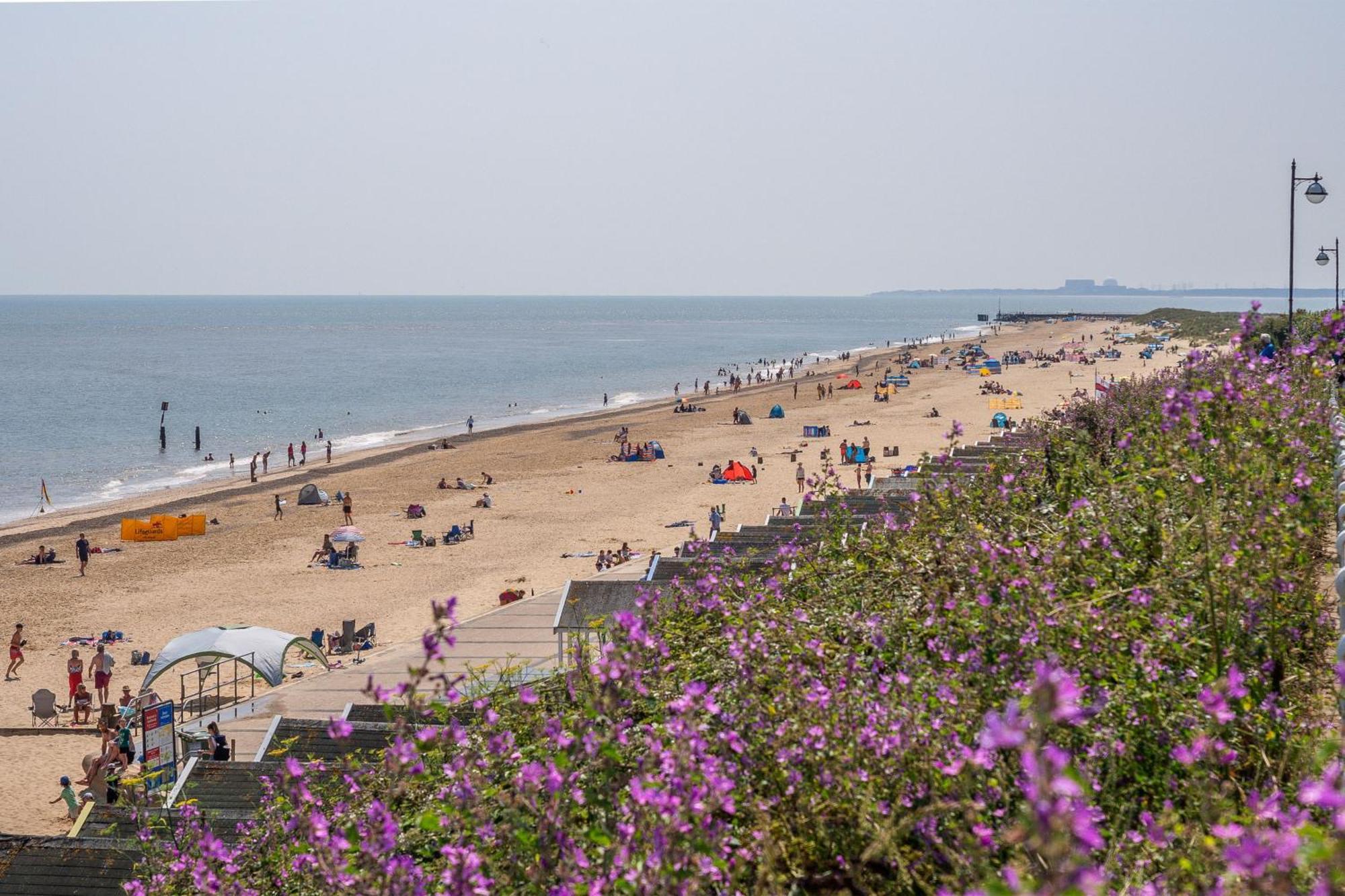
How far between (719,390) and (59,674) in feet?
185

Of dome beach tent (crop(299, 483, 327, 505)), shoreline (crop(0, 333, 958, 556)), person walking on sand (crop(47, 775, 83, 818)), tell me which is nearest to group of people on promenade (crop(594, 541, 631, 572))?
person walking on sand (crop(47, 775, 83, 818))

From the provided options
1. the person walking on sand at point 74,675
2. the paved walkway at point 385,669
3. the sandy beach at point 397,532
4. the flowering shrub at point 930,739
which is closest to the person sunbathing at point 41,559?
the sandy beach at point 397,532

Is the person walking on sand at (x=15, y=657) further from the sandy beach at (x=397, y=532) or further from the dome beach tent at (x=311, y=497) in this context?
the dome beach tent at (x=311, y=497)

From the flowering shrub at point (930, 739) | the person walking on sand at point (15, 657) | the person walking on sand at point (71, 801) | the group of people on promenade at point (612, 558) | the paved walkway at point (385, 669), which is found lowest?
the person walking on sand at point (15, 657)

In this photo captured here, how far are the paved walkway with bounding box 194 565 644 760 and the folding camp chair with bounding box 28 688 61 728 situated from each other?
5592mm

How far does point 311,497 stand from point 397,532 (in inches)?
252

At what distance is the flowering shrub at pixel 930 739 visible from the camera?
10.2 ft

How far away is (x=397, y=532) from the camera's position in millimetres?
31391

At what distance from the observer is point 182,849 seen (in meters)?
5.82

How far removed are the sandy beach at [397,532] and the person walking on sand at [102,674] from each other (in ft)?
1.74

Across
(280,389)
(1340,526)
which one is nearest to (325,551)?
(1340,526)

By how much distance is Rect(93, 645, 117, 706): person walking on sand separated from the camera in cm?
1753

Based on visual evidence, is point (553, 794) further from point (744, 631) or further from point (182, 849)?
point (182, 849)

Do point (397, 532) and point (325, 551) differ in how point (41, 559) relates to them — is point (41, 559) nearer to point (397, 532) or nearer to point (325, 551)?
point (325, 551)
